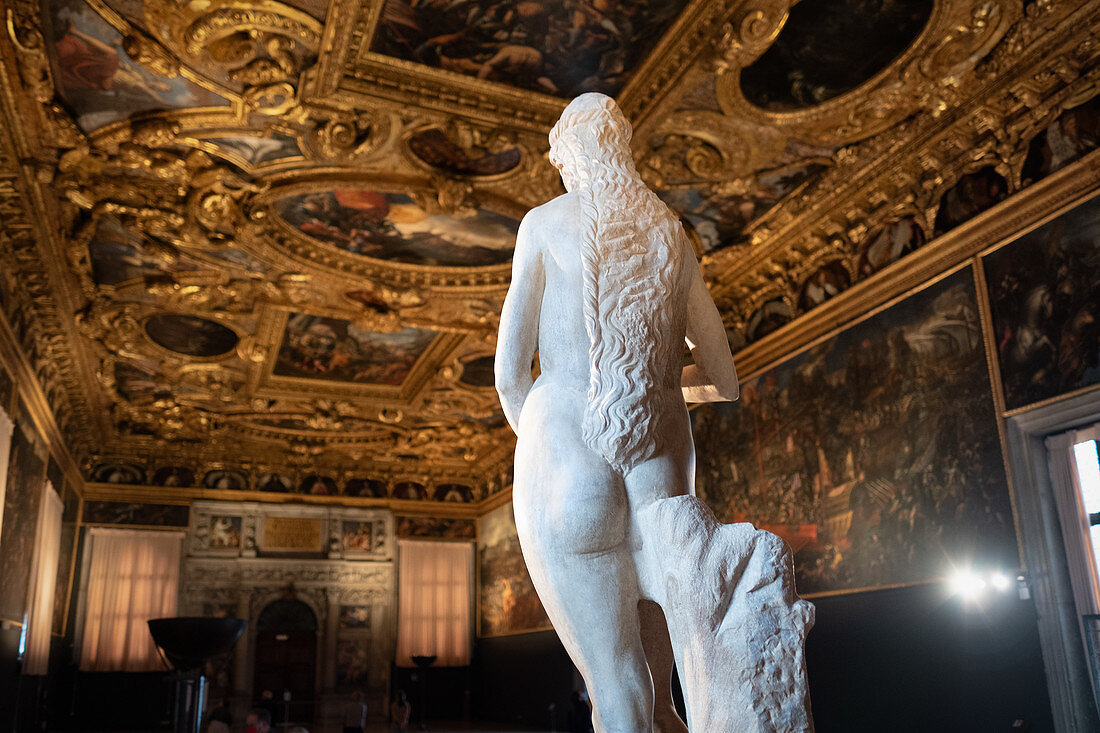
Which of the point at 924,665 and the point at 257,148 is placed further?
the point at 257,148

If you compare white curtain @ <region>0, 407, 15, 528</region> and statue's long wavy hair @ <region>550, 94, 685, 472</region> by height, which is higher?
white curtain @ <region>0, 407, 15, 528</region>

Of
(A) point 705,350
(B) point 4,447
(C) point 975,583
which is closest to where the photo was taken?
(A) point 705,350

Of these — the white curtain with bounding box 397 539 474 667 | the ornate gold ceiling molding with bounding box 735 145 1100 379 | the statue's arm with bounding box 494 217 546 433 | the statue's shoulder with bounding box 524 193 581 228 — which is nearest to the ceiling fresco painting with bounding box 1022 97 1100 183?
the ornate gold ceiling molding with bounding box 735 145 1100 379

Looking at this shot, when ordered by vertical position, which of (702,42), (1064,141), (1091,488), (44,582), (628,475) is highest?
(702,42)

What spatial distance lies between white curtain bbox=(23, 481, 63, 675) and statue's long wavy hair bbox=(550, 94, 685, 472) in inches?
672

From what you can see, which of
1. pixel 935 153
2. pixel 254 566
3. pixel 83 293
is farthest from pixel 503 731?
pixel 935 153

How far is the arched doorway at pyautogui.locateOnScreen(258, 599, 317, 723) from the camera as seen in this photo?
25.0 metres

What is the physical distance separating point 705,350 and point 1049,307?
7708 mm

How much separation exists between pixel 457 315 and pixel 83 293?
243 inches

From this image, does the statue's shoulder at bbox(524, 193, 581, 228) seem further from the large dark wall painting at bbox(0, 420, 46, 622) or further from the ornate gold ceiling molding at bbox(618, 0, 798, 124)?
the large dark wall painting at bbox(0, 420, 46, 622)

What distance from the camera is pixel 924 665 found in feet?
34.1

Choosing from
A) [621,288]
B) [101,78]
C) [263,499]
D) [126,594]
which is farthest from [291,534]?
[621,288]

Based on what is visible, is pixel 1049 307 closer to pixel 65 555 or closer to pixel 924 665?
pixel 924 665

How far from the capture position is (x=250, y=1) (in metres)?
8.53
